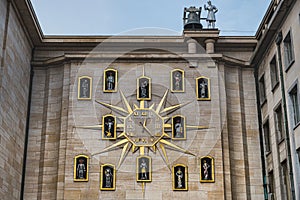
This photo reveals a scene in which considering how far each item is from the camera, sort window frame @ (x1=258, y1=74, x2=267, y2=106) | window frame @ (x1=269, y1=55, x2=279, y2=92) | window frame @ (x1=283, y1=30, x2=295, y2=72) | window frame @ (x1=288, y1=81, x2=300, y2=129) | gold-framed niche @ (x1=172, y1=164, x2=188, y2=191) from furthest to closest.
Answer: window frame @ (x1=258, y1=74, x2=267, y2=106), window frame @ (x1=269, y1=55, x2=279, y2=92), gold-framed niche @ (x1=172, y1=164, x2=188, y2=191), window frame @ (x1=283, y1=30, x2=295, y2=72), window frame @ (x1=288, y1=81, x2=300, y2=129)

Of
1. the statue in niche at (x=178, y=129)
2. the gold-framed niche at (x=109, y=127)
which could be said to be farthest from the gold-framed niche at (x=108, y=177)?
the statue in niche at (x=178, y=129)

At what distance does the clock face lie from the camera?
24.8 m

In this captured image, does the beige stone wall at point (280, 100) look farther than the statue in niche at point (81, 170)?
No

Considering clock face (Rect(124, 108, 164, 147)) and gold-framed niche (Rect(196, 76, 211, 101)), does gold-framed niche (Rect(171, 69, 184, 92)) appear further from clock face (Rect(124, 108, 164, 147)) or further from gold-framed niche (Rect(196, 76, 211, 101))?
clock face (Rect(124, 108, 164, 147))

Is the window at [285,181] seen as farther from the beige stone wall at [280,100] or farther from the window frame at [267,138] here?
the window frame at [267,138]

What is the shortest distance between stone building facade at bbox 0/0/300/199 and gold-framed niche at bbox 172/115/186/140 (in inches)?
8.6

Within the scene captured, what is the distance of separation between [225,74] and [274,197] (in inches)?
261

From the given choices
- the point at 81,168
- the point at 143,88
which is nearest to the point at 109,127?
the point at 81,168

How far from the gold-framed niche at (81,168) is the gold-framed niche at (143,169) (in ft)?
7.79

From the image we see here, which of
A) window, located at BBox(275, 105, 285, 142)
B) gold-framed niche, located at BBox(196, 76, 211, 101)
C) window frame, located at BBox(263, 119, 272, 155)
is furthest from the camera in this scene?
gold-framed niche, located at BBox(196, 76, 211, 101)

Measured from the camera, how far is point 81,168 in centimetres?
2422

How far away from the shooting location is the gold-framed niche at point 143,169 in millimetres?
24125

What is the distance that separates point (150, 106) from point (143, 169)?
3200mm

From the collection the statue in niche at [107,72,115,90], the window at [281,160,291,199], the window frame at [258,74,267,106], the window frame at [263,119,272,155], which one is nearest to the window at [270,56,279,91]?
the window frame at [258,74,267,106]
